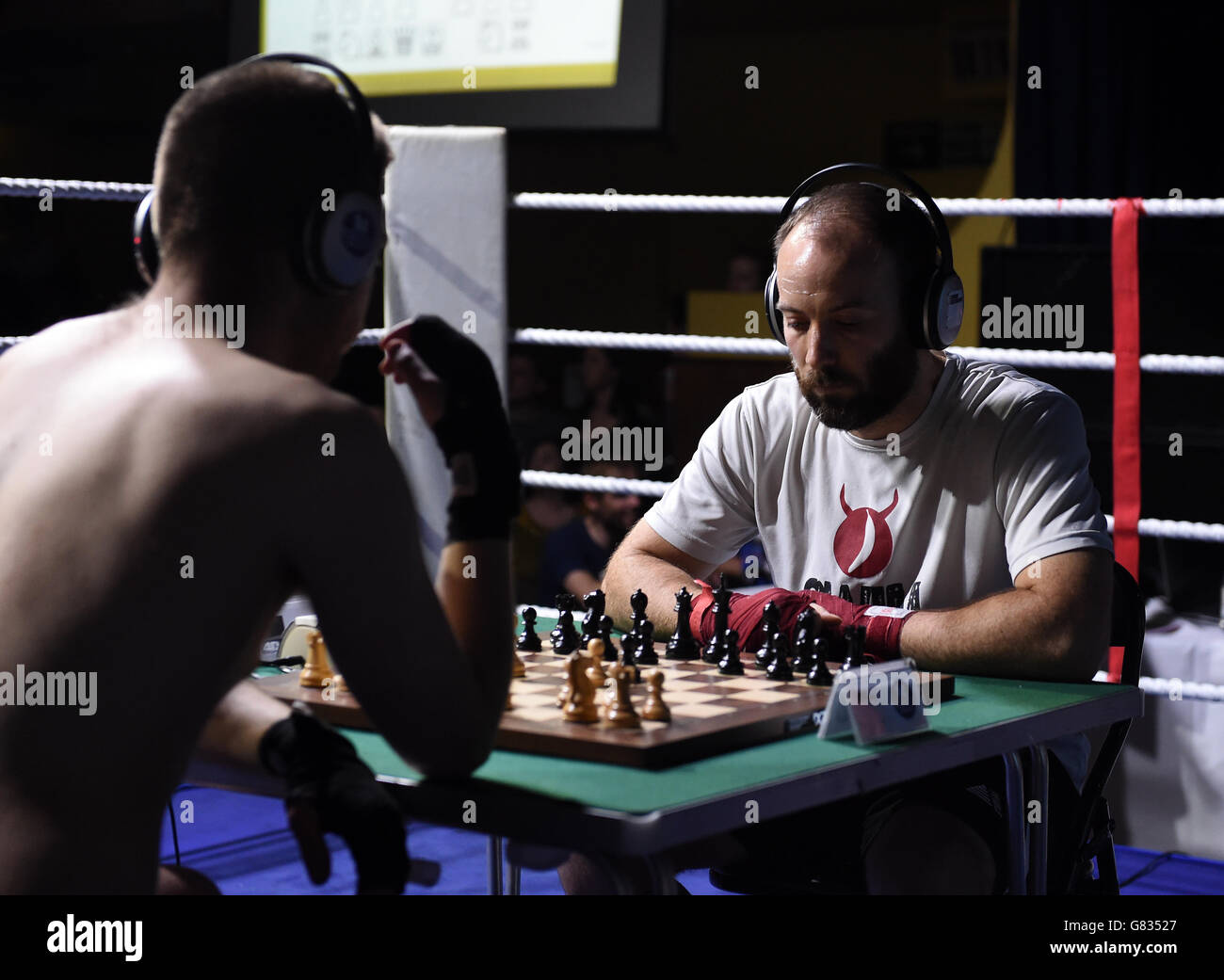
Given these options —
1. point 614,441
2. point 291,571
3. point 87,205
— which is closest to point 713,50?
point 87,205

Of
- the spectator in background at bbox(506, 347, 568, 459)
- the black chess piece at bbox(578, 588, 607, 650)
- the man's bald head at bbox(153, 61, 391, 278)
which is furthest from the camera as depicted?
the spectator in background at bbox(506, 347, 568, 459)

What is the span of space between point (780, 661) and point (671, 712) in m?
0.21

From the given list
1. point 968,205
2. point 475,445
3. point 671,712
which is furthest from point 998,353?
point 475,445

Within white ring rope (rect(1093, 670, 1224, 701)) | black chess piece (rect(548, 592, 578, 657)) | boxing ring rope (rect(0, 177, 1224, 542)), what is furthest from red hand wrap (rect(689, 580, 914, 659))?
white ring rope (rect(1093, 670, 1224, 701))

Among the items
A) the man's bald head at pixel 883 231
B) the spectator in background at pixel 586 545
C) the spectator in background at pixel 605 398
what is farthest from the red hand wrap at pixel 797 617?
the spectator in background at pixel 605 398

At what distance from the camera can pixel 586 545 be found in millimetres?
3965

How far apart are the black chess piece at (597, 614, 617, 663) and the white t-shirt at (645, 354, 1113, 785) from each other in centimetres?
35

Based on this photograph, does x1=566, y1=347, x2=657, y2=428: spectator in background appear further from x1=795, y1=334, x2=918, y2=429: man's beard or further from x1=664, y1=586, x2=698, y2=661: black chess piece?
x1=664, y1=586, x2=698, y2=661: black chess piece

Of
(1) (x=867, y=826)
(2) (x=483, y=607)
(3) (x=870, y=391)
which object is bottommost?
(1) (x=867, y=826)

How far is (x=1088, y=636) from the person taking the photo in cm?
160

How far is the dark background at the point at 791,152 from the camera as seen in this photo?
3.08 metres

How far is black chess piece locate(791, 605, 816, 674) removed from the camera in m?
1.49

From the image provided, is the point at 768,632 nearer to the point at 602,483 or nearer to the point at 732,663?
the point at 732,663

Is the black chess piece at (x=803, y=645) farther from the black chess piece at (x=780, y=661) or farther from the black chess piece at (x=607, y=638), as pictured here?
the black chess piece at (x=607, y=638)
